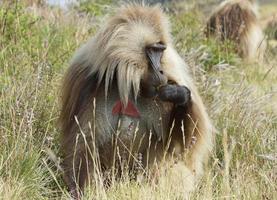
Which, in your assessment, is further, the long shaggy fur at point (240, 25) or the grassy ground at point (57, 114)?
the long shaggy fur at point (240, 25)

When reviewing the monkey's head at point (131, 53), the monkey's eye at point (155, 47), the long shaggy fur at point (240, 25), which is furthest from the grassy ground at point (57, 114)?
the long shaggy fur at point (240, 25)

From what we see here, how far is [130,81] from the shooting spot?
4.41 metres

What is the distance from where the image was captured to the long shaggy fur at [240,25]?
9727 mm

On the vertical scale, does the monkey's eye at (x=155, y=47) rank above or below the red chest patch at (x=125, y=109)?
above

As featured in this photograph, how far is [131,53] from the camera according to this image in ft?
14.6

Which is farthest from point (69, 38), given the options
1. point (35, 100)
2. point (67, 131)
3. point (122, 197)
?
point (122, 197)

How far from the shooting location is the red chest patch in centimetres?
467

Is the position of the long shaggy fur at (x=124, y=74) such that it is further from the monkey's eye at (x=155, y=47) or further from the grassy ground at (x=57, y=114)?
the grassy ground at (x=57, y=114)

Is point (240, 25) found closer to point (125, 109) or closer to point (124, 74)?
point (125, 109)

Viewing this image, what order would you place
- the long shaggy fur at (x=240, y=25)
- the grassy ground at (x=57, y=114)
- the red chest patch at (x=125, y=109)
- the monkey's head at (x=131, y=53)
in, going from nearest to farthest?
1. the grassy ground at (x=57, y=114)
2. the monkey's head at (x=131, y=53)
3. the red chest patch at (x=125, y=109)
4. the long shaggy fur at (x=240, y=25)

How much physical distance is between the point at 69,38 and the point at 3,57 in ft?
4.25

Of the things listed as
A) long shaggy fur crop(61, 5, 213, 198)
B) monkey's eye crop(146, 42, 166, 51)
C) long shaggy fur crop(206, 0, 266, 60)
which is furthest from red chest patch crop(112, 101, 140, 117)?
long shaggy fur crop(206, 0, 266, 60)

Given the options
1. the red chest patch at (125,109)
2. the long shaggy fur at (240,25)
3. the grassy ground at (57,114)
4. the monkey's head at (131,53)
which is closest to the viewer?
the grassy ground at (57,114)

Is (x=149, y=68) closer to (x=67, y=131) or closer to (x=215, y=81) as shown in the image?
(x=67, y=131)
